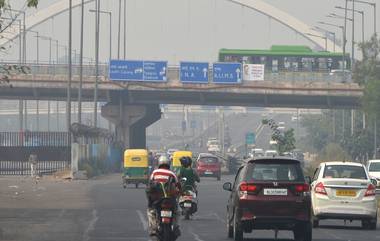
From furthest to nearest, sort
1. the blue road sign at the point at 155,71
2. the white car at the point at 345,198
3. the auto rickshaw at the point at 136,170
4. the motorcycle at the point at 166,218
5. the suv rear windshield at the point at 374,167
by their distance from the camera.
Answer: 1. the blue road sign at the point at 155,71
2. the auto rickshaw at the point at 136,170
3. the suv rear windshield at the point at 374,167
4. the white car at the point at 345,198
5. the motorcycle at the point at 166,218

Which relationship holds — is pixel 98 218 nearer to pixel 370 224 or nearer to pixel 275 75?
pixel 370 224

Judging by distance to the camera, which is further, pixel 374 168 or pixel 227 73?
pixel 227 73

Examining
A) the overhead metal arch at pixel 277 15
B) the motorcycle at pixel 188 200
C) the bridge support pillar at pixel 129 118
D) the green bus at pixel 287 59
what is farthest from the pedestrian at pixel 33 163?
the overhead metal arch at pixel 277 15

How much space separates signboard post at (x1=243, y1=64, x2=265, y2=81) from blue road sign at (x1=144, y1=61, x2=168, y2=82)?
5.68 metres

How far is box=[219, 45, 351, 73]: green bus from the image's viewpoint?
109312 mm

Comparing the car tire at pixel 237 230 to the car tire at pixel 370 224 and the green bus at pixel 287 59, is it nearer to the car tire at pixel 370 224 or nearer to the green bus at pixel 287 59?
the car tire at pixel 370 224

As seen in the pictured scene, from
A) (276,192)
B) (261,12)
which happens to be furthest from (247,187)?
(261,12)

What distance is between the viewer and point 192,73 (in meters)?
100

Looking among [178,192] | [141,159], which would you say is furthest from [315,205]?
[141,159]

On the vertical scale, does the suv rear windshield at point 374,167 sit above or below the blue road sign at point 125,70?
below

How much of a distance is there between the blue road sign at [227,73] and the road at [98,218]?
122ft

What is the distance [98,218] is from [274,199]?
1161 centimetres

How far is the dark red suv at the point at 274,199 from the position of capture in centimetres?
2730

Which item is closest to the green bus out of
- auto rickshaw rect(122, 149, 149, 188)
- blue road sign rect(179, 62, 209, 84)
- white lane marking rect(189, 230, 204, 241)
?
blue road sign rect(179, 62, 209, 84)
